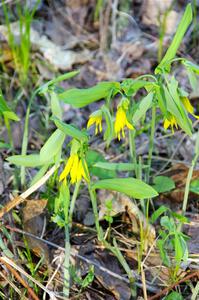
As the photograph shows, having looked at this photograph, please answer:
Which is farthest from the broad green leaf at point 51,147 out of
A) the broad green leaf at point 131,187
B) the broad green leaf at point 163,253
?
the broad green leaf at point 163,253

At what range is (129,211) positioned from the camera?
75.1 inches

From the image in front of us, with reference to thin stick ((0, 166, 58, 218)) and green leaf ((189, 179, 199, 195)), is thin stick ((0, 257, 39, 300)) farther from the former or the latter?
green leaf ((189, 179, 199, 195))

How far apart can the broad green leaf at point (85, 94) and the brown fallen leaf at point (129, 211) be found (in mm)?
545

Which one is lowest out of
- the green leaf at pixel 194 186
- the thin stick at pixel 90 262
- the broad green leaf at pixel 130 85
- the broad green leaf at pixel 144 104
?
the thin stick at pixel 90 262

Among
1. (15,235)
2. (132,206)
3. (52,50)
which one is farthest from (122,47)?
(15,235)

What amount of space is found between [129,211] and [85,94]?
663 mm

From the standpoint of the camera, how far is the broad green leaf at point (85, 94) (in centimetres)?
138

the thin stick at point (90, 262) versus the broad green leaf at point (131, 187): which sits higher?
the broad green leaf at point (131, 187)

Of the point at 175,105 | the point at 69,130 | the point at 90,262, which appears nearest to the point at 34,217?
the point at 90,262

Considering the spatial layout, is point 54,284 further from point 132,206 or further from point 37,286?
point 132,206

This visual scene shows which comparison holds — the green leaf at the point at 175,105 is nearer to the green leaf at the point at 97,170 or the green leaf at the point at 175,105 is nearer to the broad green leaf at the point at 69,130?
the broad green leaf at the point at 69,130

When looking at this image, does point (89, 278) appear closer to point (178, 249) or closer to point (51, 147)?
point (178, 249)

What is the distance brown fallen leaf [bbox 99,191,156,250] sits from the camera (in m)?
1.83

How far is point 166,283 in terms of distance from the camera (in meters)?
1.70
